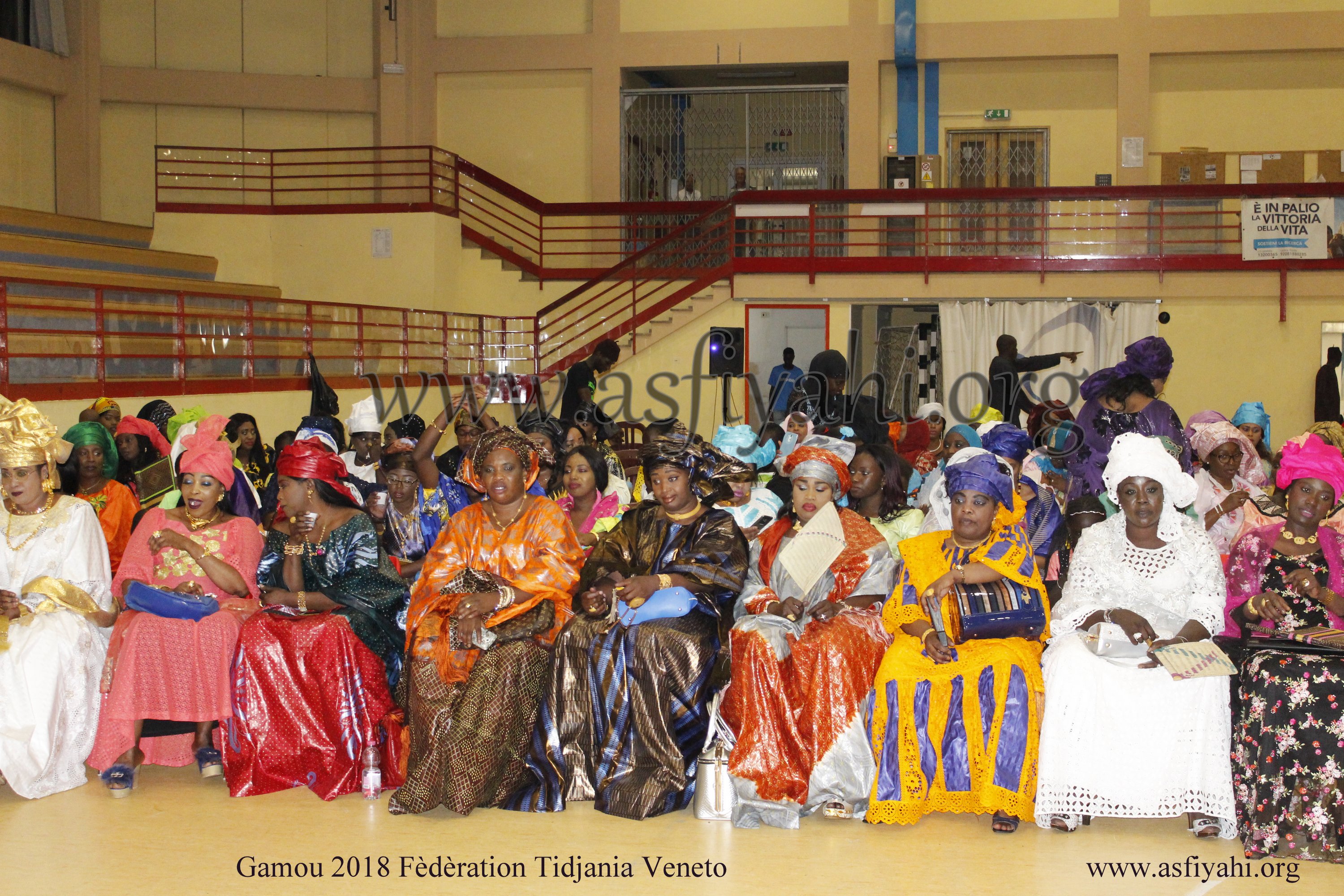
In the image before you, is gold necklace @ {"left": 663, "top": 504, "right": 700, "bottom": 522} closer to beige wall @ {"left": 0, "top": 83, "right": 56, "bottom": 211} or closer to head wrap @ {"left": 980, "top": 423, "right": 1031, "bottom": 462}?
head wrap @ {"left": 980, "top": 423, "right": 1031, "bottom": 462}

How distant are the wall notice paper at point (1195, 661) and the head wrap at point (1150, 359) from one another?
209 cm

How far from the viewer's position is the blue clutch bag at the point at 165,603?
4.20 m

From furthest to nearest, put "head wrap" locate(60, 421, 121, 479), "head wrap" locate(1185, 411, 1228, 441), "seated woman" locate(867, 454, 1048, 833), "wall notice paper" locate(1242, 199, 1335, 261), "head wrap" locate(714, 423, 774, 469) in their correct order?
1. "wall notice paper" locate(1242, 199, 1335, 261)
2. "head wrap" locate(714, 423, 774, 469)
3. "head wrap" locate(1185, 411, 1228, 441)
4. "head wrap" locate(60, 421, 121, 479)
5. "seated woman" locate(867, 454, 1048, 833)

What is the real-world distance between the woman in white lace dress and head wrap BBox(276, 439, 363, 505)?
103 inches

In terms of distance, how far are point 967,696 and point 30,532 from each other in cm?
335

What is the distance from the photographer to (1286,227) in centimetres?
1247

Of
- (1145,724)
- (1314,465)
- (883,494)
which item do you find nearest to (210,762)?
(883,494)

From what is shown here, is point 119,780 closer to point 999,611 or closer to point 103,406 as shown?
point 999,611

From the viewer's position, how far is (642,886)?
11.2 ft

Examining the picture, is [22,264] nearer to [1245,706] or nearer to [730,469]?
[730,469]

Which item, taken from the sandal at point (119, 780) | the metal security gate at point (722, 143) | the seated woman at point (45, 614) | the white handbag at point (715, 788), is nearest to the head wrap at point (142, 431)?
the seated woman at point (45, 614)

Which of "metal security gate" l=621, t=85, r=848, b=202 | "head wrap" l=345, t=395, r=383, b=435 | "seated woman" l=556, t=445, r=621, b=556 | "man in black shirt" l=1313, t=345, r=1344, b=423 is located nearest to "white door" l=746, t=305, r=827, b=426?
"metal security gate" l=621, t=85, r=848, b=202

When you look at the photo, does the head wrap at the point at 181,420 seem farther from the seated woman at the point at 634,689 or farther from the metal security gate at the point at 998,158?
the metal security gate at the point at 998,158

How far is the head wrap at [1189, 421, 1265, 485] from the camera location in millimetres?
5418
